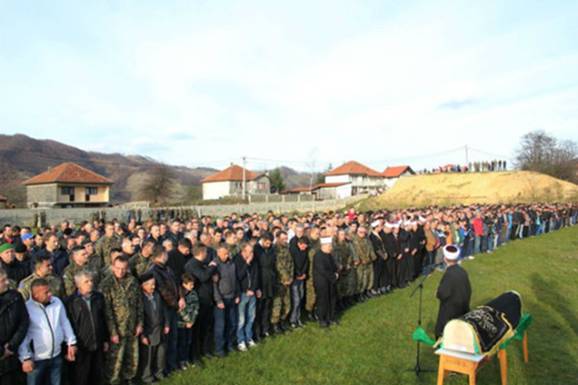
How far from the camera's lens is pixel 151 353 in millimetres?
5590

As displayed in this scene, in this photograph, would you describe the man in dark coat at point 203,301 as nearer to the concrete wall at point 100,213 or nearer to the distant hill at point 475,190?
the concrete wall at point 100,213

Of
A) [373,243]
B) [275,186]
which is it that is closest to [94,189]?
[275,186]

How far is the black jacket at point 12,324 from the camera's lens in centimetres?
407

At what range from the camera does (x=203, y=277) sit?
6.38 m

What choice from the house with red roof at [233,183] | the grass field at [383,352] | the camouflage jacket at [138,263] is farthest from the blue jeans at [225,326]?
the house with red roof at [233,183]

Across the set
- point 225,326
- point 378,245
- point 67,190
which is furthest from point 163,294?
point 67,190

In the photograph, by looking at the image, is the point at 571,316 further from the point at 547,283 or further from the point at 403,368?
the point at 403,368

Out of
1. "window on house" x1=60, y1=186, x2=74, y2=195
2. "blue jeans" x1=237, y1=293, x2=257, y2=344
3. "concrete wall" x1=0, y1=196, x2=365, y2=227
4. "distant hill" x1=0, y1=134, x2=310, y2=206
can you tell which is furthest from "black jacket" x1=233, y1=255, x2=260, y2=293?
"distant hill" x1=0, y1=134, x2=310, y2=206

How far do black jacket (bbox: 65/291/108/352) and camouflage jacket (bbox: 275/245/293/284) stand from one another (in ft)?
11.7

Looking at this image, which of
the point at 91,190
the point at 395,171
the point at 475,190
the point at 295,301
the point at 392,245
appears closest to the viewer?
the point at 295,301

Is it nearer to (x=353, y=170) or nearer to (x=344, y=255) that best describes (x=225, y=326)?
(x=344, y=255)

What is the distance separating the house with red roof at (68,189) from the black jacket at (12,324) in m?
54.9

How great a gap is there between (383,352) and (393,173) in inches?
3368

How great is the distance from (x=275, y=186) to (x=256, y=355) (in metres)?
72.6
